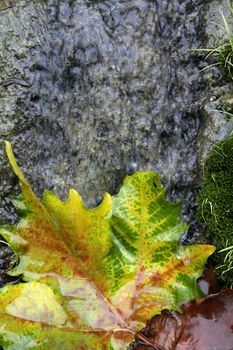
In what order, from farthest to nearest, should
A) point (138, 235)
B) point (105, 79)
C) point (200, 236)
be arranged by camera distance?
point (105, 79) → point (200, 236) → point (138, 235)

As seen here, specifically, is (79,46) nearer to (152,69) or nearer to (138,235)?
(152,69)

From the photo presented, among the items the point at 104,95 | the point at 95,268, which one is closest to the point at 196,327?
the point at 95,268

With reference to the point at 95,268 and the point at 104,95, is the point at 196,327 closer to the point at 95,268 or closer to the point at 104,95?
the point at 95,268

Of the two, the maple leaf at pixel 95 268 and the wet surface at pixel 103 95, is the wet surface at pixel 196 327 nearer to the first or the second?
the maple leaf at pixel 95 268

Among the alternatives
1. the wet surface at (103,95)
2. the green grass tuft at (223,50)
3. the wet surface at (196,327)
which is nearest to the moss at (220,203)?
the wet surface at (103,95)

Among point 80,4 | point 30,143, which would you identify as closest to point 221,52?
point 80,4

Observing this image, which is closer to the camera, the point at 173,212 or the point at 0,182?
the point at 173,212

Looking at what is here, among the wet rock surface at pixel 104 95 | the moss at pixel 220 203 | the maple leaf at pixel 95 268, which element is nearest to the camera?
the maple leaf at pixel 95 268
